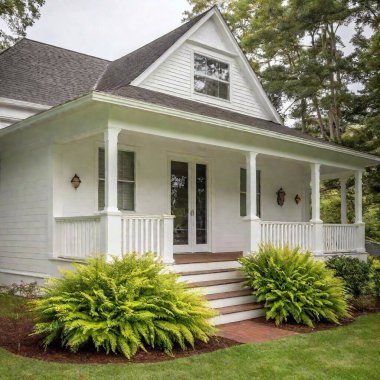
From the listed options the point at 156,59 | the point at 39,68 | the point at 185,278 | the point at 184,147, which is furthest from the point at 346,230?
the point at 39,68

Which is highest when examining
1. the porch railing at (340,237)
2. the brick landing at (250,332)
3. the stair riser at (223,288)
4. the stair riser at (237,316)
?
the porch railing at (340,237)

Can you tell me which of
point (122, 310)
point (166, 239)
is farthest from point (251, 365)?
point (166, 239)

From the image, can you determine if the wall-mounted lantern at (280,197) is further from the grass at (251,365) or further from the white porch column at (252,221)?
the grass at (251,365)

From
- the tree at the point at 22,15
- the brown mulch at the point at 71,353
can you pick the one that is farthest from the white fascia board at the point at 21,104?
the brown mulch at the point at 71,353

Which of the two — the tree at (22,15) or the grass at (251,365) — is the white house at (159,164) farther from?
the grass at (251,365)

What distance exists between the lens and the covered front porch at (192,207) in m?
7.18

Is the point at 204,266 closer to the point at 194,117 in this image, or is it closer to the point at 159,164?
the point at 159,164

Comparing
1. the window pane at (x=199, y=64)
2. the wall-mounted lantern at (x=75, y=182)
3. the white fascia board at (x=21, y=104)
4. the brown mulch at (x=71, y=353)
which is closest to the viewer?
the brown mulch at (x=71, y=353)

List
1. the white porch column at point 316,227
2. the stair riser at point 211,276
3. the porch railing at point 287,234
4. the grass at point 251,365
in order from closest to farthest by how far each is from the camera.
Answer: the grass at point 251,365, the stair riser at point 211,276, the porch railing at point 287,234, the white porch column at point 316,227

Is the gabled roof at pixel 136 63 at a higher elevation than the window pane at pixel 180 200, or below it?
higher

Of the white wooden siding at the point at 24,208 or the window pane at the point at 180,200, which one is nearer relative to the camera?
the white wooden siding at the point at 24,208

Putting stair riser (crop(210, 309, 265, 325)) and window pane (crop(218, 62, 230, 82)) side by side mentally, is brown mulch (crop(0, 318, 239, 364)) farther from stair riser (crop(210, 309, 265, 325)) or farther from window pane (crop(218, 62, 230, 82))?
window pane (crop(218, 62, 230, 82))

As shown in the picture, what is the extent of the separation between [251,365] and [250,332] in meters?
1.63

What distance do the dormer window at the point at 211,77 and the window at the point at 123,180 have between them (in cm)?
304
